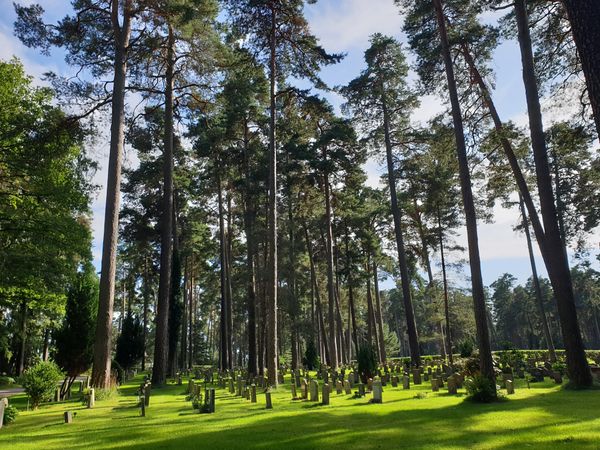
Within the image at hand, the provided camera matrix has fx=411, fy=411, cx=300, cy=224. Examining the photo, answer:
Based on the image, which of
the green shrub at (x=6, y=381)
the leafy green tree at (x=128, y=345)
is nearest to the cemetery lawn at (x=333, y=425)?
the green shrub at (x=6, y=381)

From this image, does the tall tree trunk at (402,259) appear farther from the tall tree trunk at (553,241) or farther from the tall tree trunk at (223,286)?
the tall tree trunk at (223,286)

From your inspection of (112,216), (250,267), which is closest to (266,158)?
(250,267)

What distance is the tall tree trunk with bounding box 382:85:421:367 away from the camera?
2219 cm

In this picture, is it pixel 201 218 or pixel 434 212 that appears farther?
pixel 201 218

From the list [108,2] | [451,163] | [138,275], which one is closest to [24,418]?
[108,2]

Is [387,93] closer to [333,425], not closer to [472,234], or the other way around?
[472,234]

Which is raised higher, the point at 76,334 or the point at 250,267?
the point at 250,267

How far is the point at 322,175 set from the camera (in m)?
26.2

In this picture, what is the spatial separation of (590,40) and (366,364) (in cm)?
1466

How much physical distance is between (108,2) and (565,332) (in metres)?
19.8

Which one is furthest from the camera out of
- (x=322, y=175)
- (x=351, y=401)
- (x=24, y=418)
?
(x=322, y=175)

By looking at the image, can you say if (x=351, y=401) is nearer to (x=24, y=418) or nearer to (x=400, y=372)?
(x=24, y=418)

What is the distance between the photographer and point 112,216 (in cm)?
1380

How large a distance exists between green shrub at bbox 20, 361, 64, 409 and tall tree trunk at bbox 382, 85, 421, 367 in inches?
645
